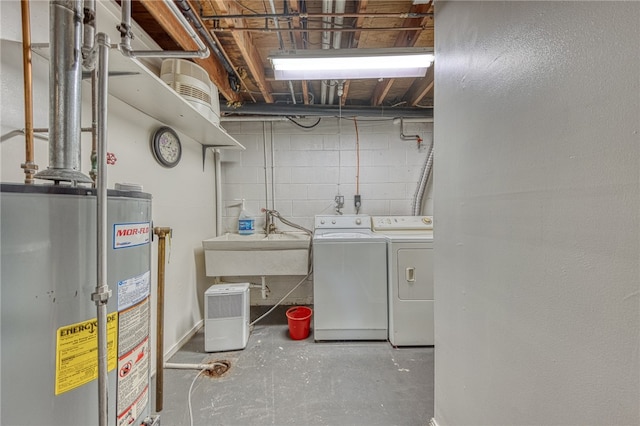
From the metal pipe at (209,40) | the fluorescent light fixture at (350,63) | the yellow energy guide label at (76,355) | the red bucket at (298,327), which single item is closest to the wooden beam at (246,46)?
the metal pipe at (209,40)

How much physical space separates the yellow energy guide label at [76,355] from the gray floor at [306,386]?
1.06 m

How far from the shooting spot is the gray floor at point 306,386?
1378 millimetres

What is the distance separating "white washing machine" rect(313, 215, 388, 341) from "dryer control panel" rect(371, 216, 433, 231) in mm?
519

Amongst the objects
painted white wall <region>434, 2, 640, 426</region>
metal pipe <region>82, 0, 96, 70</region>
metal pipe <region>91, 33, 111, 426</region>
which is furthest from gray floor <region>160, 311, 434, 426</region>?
metal pipe <region>82, 0, 96, 70</region>

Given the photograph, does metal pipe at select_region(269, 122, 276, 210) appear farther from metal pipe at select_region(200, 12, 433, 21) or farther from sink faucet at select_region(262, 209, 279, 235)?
metal pipe at select_region(200, 12, 433, 21)

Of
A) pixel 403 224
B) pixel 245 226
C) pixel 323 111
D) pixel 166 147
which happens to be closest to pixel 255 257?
pixel 245 226

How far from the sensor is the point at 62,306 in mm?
566

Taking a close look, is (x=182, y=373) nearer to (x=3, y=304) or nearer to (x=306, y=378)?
(x=306, y=378)

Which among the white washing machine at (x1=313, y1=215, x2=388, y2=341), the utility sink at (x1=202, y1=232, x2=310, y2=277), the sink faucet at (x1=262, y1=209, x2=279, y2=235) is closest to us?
the white washing machine at (x1=313, y1=215, x2=388, y2=341)

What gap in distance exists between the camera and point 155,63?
1.74m

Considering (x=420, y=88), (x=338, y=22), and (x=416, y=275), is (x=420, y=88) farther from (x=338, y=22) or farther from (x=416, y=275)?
(x=416, y=275)

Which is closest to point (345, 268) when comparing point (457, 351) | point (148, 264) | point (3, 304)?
point (457, 351)

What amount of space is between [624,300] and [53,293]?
1.17 metres

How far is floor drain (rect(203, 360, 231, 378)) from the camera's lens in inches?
67.0
